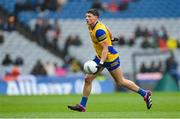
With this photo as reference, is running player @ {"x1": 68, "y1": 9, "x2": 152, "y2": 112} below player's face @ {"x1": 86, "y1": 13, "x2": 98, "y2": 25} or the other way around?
below

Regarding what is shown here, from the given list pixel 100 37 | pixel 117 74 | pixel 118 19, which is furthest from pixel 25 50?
pixel 100 37

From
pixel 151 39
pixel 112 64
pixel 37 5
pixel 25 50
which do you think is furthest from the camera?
pixel 37 5

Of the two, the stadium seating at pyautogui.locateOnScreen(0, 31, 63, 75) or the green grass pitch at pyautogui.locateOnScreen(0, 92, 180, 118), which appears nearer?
the green grass pitch at pyautogui.locateOnScreen(0, 92, 180, 118)

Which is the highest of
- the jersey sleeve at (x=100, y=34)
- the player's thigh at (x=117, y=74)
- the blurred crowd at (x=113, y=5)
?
the jersey sleeve at (x=100, y=34)

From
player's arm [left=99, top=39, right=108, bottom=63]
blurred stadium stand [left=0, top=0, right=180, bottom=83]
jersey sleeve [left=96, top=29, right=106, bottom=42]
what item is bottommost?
blurred stadium stand [left=0, top=0, right=180, bottom=83]

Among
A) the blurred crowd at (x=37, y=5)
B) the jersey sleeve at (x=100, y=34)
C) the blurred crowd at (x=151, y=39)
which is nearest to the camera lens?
the jersey sleeve at (x=100, y=34)

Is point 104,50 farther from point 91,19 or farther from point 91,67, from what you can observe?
point 91,19

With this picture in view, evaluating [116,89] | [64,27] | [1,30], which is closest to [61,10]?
[64,27]

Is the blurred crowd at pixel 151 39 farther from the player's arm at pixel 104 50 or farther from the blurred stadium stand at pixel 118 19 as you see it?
the player's arm at pixel 104 50

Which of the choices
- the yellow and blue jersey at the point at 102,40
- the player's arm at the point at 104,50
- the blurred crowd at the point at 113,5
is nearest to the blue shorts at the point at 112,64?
the yellow and blue jersey at the point at 102,40

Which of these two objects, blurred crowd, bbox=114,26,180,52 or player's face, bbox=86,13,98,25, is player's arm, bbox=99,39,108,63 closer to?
player's face, bbox=86,13,98,25

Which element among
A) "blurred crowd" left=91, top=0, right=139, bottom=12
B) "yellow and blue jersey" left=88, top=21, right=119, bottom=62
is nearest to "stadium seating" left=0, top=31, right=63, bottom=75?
"blurred crowd" left=91, top=0, right=139, bottom=12

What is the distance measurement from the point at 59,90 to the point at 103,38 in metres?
13.9

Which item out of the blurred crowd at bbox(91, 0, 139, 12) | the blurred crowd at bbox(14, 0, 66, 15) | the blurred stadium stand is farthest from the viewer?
the blurred crowd at bbox(91, 0, 139, 12)
